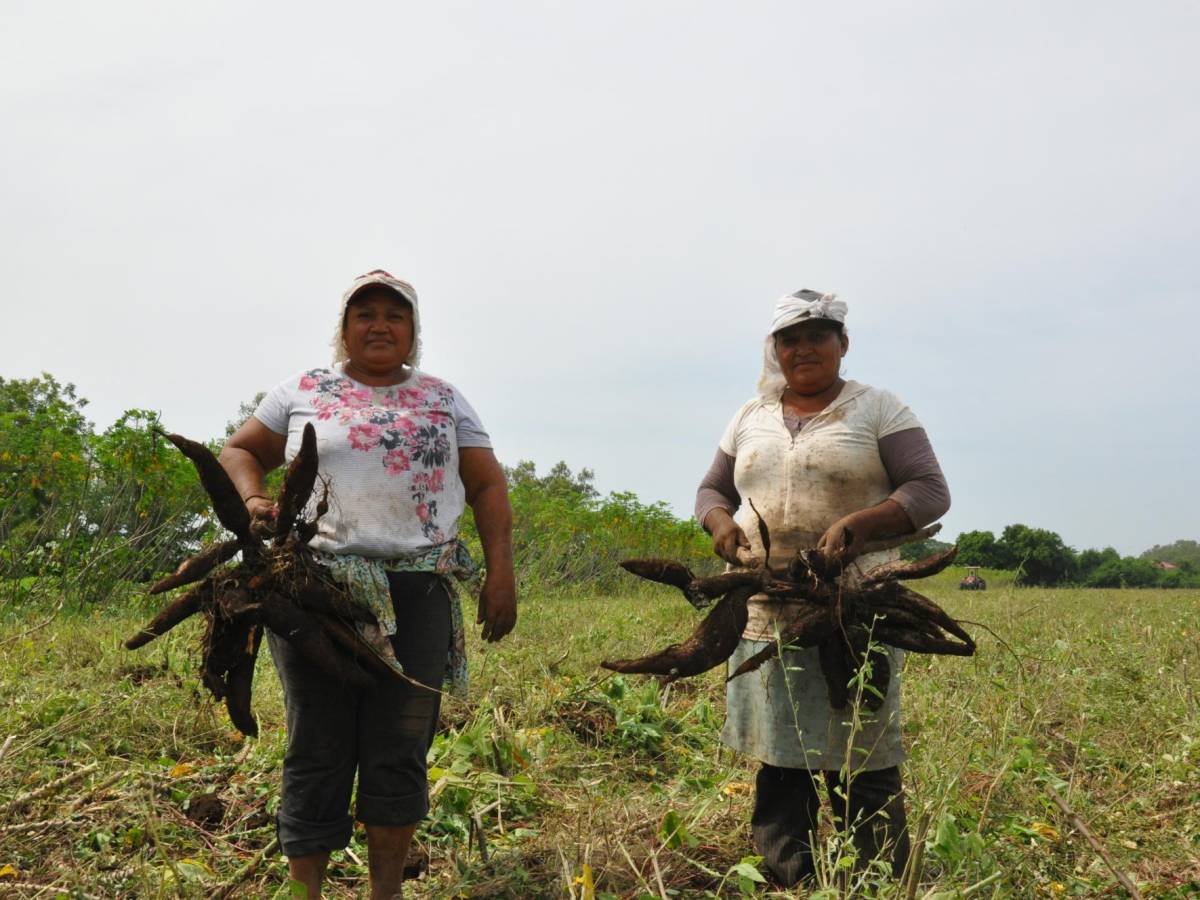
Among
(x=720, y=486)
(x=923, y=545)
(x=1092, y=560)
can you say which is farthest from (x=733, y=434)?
(x=1092, y=560)

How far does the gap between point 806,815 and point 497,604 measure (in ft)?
3.42

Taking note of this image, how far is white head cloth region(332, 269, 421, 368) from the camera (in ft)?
7.65

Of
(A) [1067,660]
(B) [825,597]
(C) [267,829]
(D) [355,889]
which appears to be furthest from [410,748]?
(A) [1067,660]

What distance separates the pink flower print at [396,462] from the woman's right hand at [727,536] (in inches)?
34.0

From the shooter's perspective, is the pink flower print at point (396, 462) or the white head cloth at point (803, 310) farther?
the white head cloth at point (803, 310)

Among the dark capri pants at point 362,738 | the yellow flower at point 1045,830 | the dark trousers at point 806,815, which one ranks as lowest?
the yellow flower at point 1045,830

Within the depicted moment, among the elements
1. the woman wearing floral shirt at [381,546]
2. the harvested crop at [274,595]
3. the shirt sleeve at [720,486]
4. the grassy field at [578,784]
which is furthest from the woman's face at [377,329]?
the grassy field at [578,784]

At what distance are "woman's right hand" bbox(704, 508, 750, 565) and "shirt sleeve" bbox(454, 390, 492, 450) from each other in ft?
2.24

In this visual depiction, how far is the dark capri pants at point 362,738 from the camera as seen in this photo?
2.11 m

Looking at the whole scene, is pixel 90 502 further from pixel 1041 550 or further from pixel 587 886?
pixel 1041 550

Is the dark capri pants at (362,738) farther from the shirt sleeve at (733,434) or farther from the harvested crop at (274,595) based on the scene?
the shirt sleeve at (733,434)

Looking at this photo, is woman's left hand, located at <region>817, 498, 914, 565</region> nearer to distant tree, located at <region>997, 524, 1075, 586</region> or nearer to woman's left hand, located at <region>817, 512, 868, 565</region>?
woman's left hand, located at <region>817, 512, 868, 565</region>

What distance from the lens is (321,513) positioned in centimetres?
210

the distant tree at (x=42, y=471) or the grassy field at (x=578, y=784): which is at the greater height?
the distant tree at (x=42, y=471)
